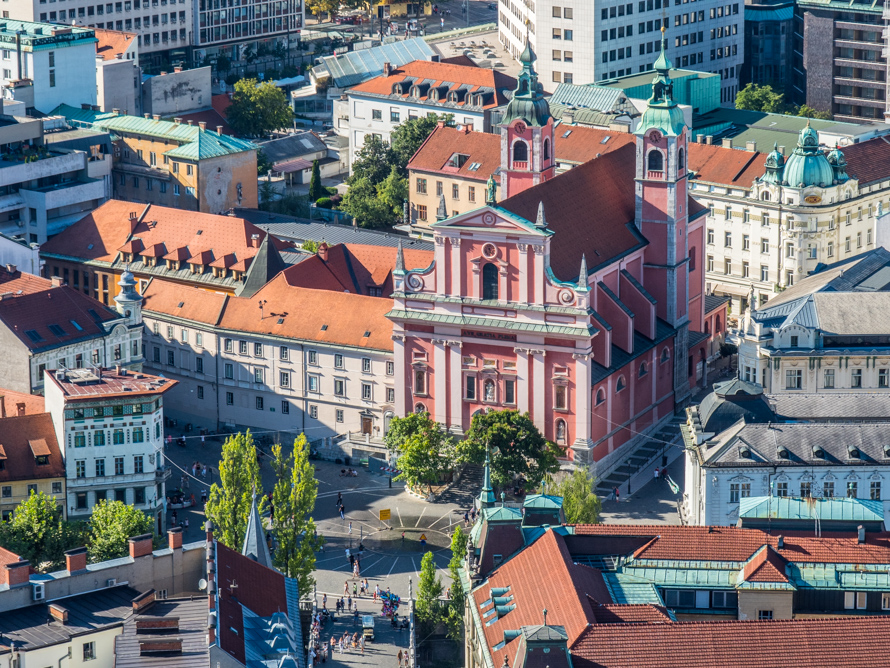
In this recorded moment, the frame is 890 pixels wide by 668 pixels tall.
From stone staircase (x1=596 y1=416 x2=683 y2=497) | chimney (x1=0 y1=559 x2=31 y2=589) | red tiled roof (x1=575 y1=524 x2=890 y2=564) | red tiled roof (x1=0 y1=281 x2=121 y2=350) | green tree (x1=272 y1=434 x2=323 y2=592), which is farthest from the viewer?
red tiled roof (x1=0 y1=281 x2=121 y2=350)

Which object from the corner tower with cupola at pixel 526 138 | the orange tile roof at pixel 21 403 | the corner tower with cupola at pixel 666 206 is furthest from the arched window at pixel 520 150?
the orange tile roof at pixel 21 403

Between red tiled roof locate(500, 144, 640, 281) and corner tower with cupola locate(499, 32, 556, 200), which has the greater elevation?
corner tower with cupola locate(499, 32, 556, 200)

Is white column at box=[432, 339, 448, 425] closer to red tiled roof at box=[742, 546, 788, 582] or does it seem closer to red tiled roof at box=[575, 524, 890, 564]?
red tiled roof at box=[575, 524, 890, 564]

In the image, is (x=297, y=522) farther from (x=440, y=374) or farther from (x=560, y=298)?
(x=560, y=298)

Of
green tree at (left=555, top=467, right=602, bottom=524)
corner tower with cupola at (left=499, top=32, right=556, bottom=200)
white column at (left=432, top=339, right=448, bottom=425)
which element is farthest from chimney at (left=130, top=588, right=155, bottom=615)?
corner tower with cupola at (left=499, top=32, right=556, bottom=200)

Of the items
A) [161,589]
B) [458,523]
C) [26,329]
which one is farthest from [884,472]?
[26,329]

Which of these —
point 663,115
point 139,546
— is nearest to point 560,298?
point 663,115
